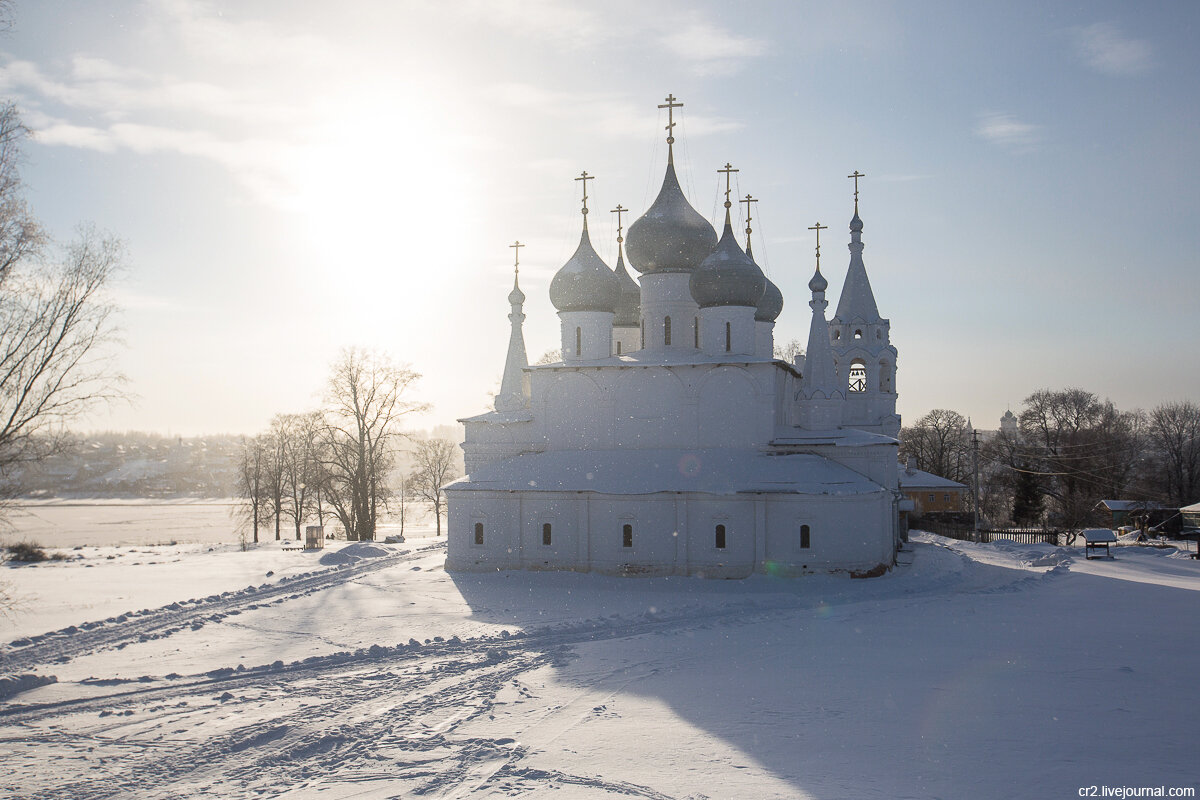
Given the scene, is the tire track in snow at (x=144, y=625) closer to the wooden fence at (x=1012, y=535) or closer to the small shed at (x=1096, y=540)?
the small shed at (x=1096, y=540)

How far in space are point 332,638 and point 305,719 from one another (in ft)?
14.0

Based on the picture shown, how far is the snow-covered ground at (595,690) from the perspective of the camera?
786cm

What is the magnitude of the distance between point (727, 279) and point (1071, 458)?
119ft

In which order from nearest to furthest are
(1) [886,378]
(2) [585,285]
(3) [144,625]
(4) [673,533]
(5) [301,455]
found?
1. (3) [144,625]
2. (4) [673,533]
3. (2) [585,285]
4. (1) [886,378]
5. (5) [301,455]

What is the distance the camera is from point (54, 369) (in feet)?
51.9

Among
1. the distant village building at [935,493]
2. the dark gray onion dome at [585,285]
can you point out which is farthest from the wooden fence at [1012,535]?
the dark gray onion dome at [585,285]

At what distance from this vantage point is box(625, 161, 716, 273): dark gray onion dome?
75.9 ft

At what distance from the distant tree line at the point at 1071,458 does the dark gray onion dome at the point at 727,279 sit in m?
28.4

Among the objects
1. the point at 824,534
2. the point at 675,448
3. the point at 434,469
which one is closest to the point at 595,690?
the point at 824,534

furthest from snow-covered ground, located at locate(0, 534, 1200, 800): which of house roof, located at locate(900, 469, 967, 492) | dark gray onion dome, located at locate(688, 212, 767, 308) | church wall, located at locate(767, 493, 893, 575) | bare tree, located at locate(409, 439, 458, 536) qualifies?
bare tree, located at locate(409, 439, 458, 536)

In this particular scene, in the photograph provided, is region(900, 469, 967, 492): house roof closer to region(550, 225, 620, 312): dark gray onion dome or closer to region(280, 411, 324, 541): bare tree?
region(550, 225, 620, 312): dark gray onion dome

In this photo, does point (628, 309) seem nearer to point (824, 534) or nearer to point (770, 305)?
point (770, 305)

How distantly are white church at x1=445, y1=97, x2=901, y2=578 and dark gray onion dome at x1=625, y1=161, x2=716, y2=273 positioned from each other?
0.04 m

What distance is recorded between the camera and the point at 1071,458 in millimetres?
48344
